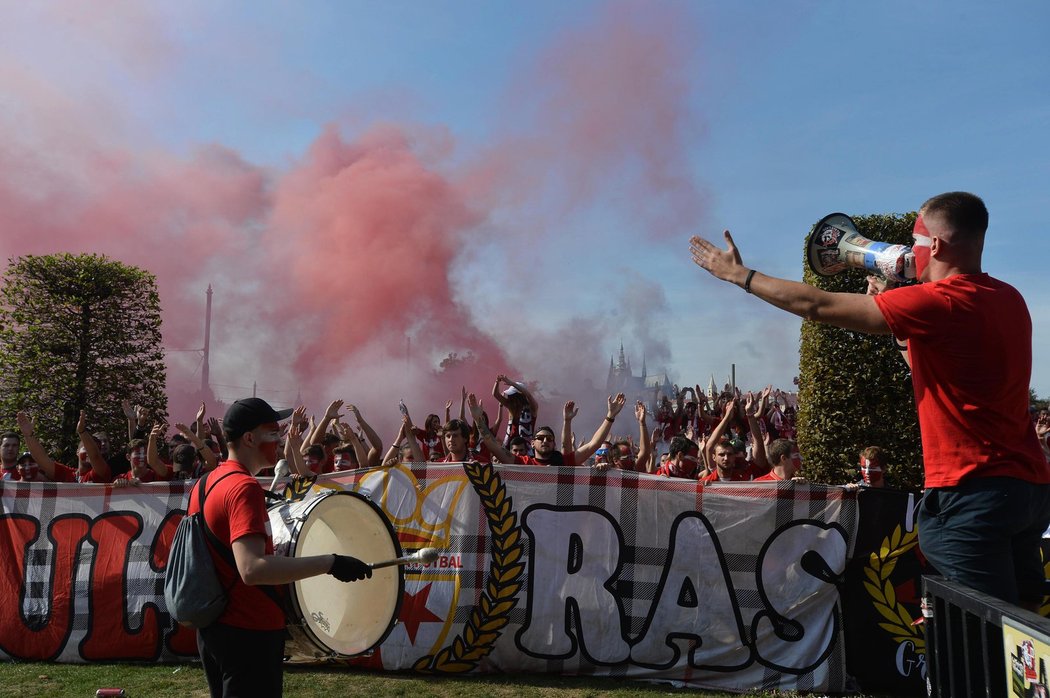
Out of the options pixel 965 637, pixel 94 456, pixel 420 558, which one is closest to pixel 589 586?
pixel 420 558

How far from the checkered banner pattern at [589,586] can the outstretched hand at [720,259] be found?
13.8ft

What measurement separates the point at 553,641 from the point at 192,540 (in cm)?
402

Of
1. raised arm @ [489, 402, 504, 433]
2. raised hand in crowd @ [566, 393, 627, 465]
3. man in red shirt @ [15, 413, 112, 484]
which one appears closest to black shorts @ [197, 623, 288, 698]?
raised hand in crowd @ [566, 393, 627, 465]

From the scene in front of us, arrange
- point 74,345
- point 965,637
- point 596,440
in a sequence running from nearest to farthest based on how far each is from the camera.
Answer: point 965,637, point 596,440, point 74,345

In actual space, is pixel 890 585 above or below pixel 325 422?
below

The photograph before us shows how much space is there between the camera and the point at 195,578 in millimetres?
3312

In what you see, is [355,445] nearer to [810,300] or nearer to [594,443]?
[594,443]

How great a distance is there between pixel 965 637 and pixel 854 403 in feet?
20.5

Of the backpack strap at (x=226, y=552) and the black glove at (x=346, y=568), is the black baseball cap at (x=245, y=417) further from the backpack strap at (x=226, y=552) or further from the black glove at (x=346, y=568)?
→ the black glove at (x=346, y=568)

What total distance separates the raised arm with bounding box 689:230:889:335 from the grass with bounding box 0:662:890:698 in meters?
4.36

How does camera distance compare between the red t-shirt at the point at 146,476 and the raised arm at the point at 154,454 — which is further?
the red t-shirt at the point at 146,476

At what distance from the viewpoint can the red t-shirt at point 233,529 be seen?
329cm

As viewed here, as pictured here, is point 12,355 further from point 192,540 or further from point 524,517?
point 192,540

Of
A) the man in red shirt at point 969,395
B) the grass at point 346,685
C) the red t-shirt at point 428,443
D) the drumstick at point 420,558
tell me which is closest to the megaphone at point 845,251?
the man in red shirt at point 969,395
